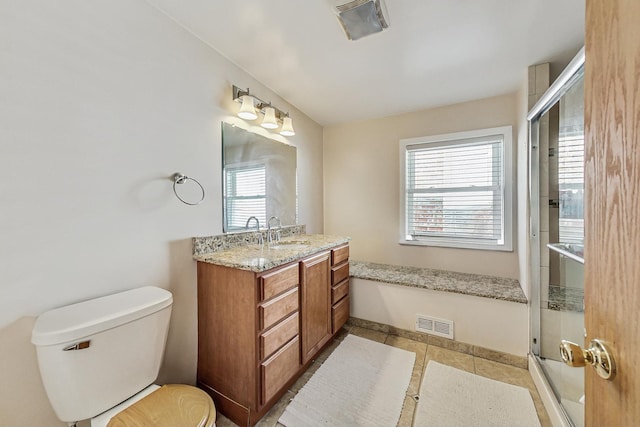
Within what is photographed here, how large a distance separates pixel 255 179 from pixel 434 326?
2.04 meters

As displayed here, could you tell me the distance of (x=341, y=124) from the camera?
10.1 ft

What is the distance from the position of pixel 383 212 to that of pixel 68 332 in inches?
104

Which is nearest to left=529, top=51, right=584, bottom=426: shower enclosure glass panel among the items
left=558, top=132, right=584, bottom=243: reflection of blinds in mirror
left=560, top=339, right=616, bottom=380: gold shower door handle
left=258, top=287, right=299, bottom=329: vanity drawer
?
left=558, top=132, right=584, bottom=243: reflection of blinds in mirror

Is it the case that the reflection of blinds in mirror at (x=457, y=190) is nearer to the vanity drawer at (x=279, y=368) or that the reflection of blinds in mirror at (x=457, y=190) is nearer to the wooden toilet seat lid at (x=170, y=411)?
the vanity drawer at (x=279, y=368)

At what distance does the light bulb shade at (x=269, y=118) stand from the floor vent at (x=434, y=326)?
84.9 inches

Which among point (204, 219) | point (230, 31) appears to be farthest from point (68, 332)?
point (230, 31)

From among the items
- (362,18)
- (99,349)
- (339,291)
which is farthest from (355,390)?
(362,18)

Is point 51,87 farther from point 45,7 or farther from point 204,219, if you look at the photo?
point 204,219

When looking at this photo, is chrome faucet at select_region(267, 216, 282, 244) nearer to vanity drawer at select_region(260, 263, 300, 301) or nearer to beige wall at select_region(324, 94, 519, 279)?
vanity drawer at select_region(260, 263, 300, 301)

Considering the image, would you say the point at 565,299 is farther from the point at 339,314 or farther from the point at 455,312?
the point at 339,314

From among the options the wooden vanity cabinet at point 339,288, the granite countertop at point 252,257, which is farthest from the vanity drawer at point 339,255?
the granite countertop at point 252,257

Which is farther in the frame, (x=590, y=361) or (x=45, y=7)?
(x=45, y=7)

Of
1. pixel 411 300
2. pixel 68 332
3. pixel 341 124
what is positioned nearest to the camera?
pixel 68 332

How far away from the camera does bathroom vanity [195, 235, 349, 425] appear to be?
1.33 m
